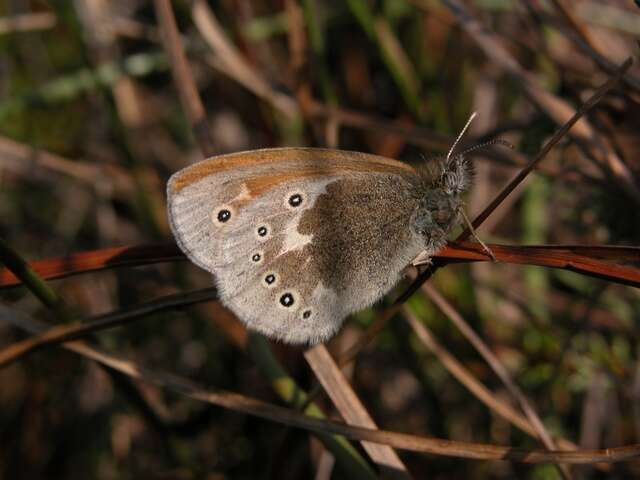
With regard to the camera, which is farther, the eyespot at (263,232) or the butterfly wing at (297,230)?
the eyespot at (263,232)

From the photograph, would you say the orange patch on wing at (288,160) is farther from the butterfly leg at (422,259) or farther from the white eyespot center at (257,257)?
the butterfly leg at (422,259)

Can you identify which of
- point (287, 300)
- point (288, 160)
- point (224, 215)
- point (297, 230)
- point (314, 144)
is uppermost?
point (288, 160)

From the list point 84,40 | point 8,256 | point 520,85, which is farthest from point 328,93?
point 8,256

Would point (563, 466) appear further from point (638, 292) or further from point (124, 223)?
point (124, 223)

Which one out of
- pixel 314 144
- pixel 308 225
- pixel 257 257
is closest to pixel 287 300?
pixel 257 257

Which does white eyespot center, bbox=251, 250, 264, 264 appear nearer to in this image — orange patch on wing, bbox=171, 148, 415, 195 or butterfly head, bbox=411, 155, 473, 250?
orange patch on wing, bbox=171, 148, 415, 195

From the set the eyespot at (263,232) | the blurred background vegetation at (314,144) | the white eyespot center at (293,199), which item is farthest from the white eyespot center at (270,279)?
the blurred background vegetation at (314,144)

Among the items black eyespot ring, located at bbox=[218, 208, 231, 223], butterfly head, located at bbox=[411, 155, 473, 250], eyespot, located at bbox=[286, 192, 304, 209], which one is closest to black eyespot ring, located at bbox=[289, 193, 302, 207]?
eyespot, located at bbox=[286, 192, 304, 209]

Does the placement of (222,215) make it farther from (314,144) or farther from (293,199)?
(314,144)
